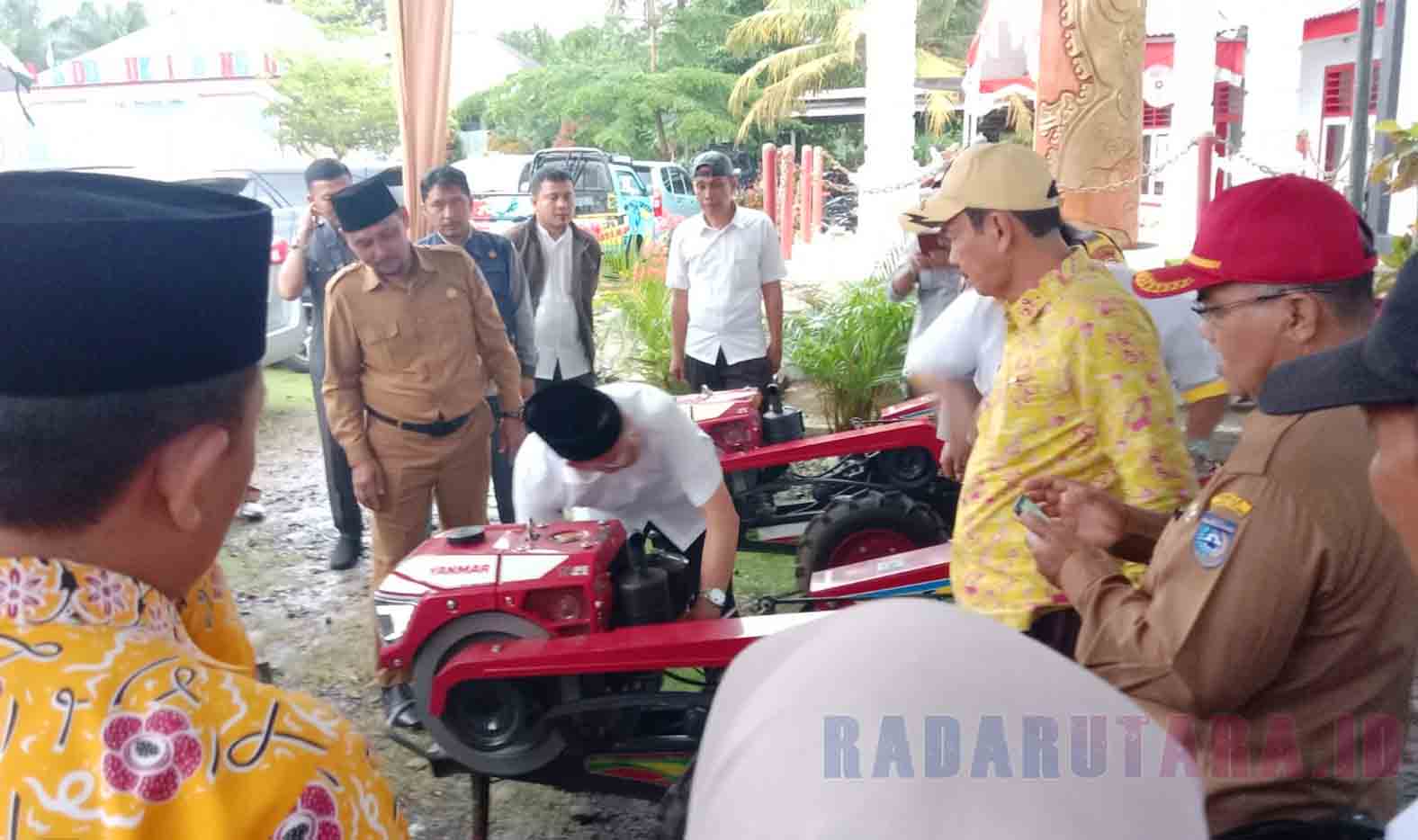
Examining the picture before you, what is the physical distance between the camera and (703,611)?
3162 millimetres

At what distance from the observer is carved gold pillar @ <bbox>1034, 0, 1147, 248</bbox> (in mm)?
8984

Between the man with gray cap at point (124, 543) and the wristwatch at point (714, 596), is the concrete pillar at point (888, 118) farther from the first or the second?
the man with gray cap at point (124, 543)

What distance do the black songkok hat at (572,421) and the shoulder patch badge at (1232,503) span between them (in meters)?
1.84

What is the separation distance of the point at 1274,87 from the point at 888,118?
4.34 meters

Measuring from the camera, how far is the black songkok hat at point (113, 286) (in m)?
0.87

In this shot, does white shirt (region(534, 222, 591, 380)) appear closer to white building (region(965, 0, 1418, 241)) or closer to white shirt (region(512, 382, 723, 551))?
white shirt (region(512, 382, 723, 551))

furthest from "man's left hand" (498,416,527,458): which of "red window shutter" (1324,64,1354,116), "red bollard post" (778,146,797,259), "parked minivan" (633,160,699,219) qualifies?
"red window shutter" (1324,64,1354,116)

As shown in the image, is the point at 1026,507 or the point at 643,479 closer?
the point at 1026,507

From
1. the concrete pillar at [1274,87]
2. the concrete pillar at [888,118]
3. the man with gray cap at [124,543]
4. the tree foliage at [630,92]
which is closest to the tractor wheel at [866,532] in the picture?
the man with gray cap at [124,543]

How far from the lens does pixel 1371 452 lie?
4.83 ft

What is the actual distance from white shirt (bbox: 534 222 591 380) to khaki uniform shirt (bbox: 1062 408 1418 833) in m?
4.63

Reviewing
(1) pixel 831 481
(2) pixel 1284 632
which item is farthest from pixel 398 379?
(2) pixel 1284 632

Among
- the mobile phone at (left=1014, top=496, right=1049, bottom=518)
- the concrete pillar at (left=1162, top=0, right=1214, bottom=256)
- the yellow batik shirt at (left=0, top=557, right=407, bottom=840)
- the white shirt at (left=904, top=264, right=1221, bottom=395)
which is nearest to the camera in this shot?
the yellow batik shirt at (left=0, top=557, right=407, bottom=840)

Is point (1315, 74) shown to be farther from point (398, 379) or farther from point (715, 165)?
point (398, 379)
